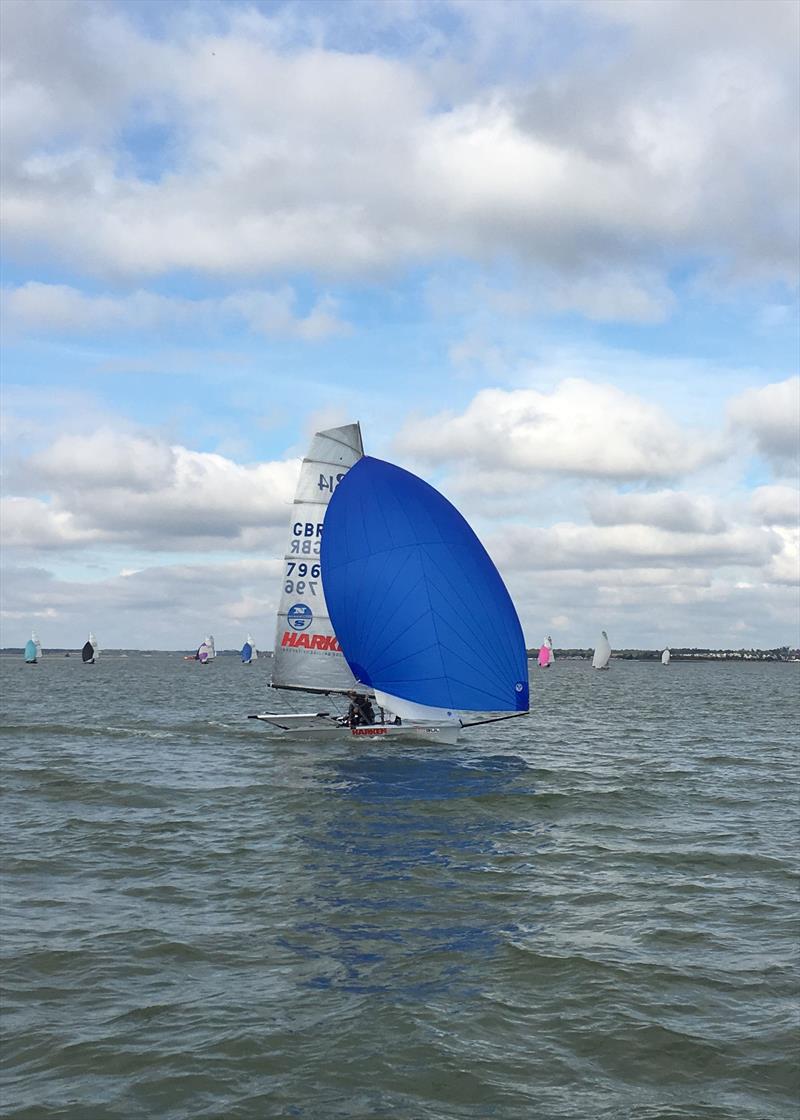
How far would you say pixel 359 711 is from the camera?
106 ft

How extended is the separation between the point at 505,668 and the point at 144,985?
20171 millimetres

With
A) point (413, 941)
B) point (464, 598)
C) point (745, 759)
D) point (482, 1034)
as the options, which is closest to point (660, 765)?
point (745, 759)

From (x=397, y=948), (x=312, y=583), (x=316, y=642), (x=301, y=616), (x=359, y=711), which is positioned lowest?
(x=397, y=948)

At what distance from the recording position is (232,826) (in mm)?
20375

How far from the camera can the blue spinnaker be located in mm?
29047

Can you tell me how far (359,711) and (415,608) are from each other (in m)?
5.21

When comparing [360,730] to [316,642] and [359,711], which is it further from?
[316,642]

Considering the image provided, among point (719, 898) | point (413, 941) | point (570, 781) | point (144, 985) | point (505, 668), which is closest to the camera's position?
point (144, 985)

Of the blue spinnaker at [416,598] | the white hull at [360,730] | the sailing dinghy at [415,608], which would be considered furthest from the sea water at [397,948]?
the white hull at [360,730]

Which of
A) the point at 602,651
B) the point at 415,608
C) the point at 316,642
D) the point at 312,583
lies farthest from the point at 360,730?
the point at 602,651

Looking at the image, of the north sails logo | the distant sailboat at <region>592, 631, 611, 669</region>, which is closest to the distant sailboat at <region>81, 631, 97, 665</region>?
the distant sailboat at <region>592, 631, 611, 669</region>

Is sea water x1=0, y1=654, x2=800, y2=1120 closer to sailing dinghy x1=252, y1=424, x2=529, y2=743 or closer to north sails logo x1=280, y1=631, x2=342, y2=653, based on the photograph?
sailing dinghy x1=252, y1=424, x2=529, y2=743

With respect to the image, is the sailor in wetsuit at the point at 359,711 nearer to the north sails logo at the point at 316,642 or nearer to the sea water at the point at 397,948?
the north sails logo at the point at 316,642

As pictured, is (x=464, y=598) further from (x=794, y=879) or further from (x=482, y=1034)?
(x=482, y=1034)
